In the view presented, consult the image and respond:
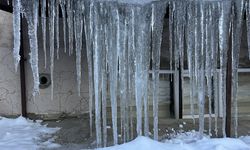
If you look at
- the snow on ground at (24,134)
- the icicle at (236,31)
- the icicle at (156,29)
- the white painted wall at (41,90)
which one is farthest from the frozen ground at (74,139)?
the icicle at (236,31)

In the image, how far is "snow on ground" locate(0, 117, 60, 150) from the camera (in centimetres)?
612

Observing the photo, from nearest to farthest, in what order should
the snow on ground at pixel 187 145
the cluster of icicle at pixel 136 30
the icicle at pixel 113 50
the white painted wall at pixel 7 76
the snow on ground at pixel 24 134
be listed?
the snow on ground at pixel 187 145 → the cluster of icicle at pixel 136 30 → the icicle at pixel 113 50 → the snow on ground at pixel 24 134 → the white painted wall at pixel 7 76

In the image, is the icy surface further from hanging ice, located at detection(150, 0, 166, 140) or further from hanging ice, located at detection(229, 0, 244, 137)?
hanging ice, located at detection(229, 0, 244, 137)

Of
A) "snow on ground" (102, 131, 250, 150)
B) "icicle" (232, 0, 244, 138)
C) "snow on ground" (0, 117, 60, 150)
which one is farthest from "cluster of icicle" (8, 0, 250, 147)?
"snow on ground" (0, 117, 60, 150)

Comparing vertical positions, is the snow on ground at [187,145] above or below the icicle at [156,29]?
below

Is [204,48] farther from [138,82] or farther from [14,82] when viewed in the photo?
[14,82]

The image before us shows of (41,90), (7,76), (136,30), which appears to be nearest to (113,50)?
(136,30)

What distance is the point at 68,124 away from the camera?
8.03 meters

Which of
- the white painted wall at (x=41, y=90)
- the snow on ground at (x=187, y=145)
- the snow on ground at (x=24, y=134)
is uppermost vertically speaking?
the white painted wall at (x=41, y=90)

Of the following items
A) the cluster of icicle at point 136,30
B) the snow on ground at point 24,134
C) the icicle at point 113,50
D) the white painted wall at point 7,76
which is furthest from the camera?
the white painted wall at point 7,76

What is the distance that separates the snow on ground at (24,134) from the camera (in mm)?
6117

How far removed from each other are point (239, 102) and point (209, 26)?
3691mm

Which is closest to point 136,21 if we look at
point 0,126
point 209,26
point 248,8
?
point 209,26

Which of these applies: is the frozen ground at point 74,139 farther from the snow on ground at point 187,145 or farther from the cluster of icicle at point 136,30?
the cluster of icicle at point 136,30
